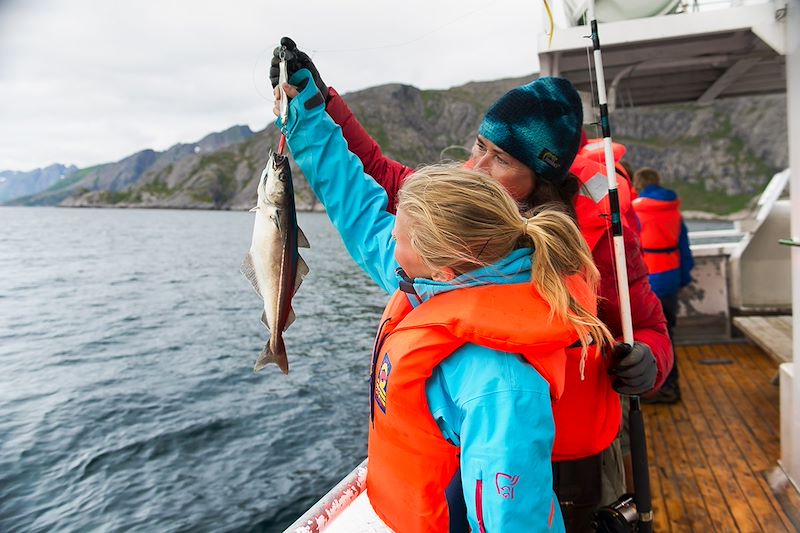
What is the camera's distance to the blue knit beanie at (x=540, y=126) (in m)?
2.26

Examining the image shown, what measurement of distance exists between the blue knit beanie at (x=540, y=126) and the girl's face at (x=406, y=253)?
716mm

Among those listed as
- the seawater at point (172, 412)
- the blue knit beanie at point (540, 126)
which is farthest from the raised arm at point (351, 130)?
the seawater at point (172, 412)

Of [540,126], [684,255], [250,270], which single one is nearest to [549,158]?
[540,126]

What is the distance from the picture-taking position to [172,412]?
1059 centimetres

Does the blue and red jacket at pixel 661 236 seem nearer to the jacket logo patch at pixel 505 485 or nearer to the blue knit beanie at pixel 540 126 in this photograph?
the blue knit beanie at pixel 540 126

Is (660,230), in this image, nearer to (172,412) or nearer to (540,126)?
(540,126)

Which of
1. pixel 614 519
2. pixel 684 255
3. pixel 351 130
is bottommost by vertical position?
pixel 614 519

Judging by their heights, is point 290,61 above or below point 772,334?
above

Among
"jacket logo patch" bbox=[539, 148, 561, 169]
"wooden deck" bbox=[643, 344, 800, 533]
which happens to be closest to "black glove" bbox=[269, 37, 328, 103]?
"jacket logo patch" bbox=[539, 148, 561, 169]

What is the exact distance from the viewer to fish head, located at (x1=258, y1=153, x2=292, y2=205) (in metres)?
2.54

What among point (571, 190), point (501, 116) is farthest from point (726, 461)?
point (501, 116)

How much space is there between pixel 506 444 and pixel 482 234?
24.5 inches

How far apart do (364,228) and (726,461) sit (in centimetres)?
406

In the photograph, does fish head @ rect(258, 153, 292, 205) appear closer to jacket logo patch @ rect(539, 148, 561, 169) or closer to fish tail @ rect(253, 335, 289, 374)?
fish tail @ rect(253, 335, 289, 374)
